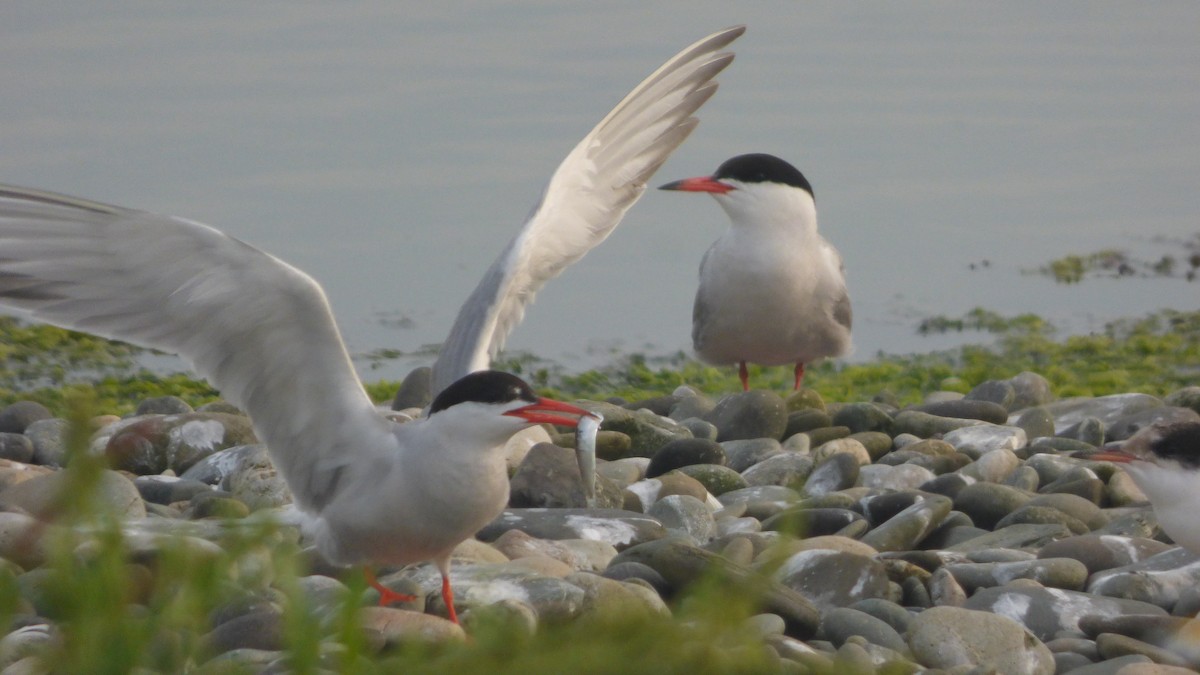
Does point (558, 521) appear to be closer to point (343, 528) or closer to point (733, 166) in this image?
point (343, 528)

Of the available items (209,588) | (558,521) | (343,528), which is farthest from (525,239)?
(209,588)

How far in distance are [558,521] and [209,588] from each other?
10.3 feet

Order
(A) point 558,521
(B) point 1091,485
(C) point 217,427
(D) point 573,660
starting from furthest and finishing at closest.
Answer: (C) point 217,427, (B) point 1091,485, (A) point 558,521, (D) point 573,660

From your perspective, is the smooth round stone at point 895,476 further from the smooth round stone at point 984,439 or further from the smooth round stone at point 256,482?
the smooth round stone at point 256,482

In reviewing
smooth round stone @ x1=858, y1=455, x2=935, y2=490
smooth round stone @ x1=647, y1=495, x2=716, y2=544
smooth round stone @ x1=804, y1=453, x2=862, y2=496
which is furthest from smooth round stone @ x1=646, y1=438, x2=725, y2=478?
smooth round stone @ x1=647, y1=495, x2=716, y2=544

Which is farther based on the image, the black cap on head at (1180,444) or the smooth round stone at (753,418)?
the smooth round stone at (753,418)

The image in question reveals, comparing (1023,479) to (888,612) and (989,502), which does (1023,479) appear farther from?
(888,612)

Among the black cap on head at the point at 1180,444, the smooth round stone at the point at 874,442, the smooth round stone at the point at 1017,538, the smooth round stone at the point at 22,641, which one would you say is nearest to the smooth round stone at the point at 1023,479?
the smooth round stone at the point at 1017,538

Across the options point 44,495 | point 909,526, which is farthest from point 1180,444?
point 44,495

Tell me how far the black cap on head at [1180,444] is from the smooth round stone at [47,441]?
4185 mm

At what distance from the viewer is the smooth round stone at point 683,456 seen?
6.05 m

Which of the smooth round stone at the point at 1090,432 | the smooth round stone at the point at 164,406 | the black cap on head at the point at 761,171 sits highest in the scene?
the black cap on head at the point at 761,171

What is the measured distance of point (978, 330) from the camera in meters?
9.73

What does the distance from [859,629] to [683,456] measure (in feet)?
6.43
